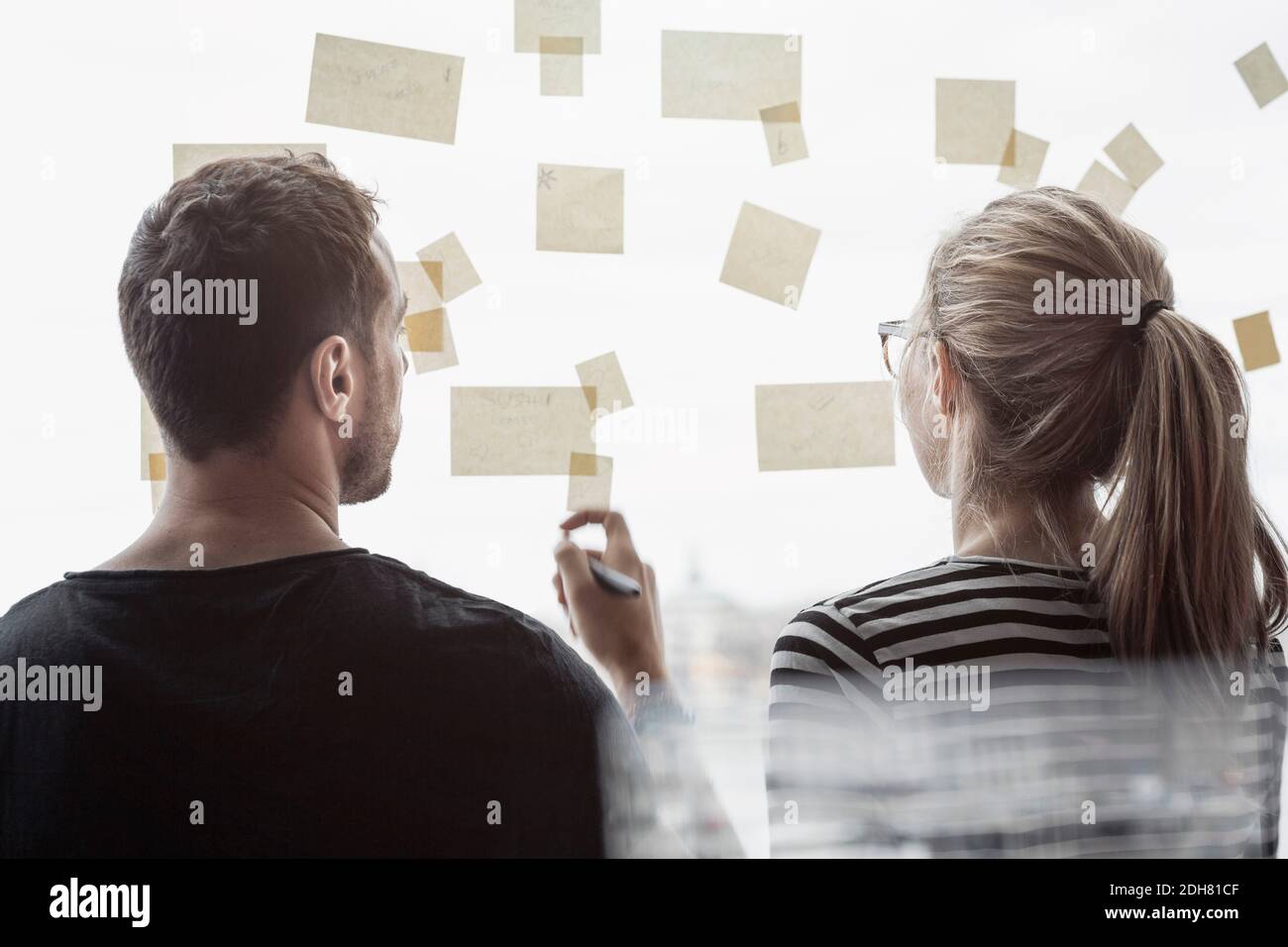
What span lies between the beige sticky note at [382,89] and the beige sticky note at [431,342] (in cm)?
18

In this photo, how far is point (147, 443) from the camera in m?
0.97

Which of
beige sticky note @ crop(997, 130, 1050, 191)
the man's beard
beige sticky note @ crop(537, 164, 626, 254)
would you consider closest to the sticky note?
beige sticky note @ crop(997, 130, 1050, 191)

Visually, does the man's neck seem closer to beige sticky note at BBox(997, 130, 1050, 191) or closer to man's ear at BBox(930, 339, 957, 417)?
man's ear at BBox(930, 339, 957, 417)

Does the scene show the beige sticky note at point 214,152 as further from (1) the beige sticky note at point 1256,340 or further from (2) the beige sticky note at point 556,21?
(1) the beige sticky note at point 1256,340

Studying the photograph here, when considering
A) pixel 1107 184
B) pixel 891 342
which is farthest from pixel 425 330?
pixel 1107 184

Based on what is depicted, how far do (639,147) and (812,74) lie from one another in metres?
0.20

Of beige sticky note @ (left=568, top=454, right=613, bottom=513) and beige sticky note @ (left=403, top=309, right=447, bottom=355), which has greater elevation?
beige sticky note @ (left=403, top=309, right=447, bottom=355)

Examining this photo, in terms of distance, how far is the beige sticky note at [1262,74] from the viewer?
1.06m

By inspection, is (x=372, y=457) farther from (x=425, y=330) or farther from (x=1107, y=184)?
(x=1107, y=184)

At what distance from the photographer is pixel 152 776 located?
0.76m

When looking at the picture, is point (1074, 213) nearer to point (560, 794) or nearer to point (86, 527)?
point (560, 794)

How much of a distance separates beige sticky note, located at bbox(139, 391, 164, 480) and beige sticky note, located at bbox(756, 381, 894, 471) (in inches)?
23.3

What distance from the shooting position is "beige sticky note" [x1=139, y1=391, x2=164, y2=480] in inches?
38.1
